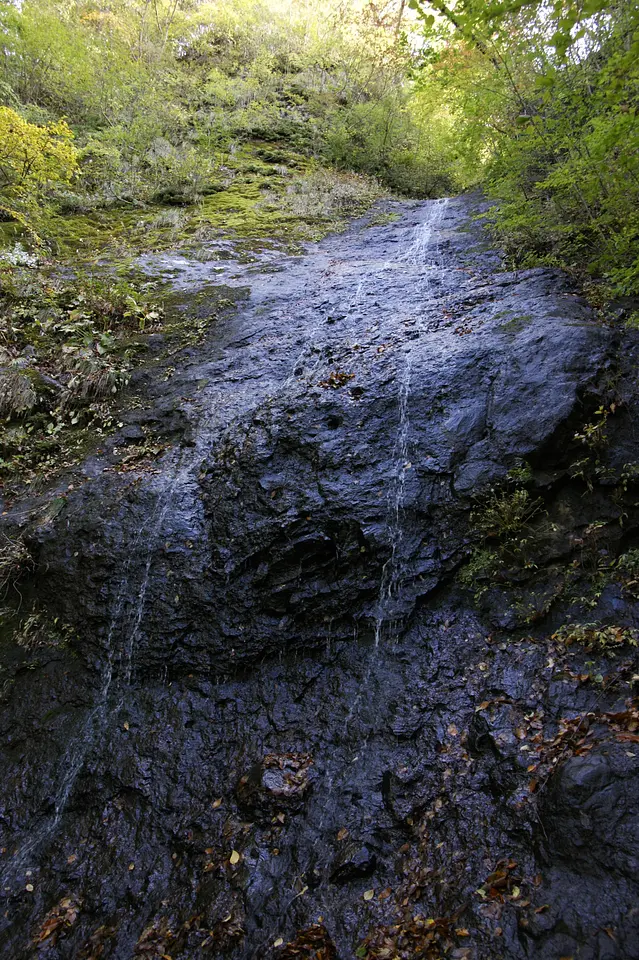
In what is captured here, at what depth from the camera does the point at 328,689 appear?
14.6 feet

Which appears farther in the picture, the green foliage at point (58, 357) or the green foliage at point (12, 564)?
the green foliage at point (58, 357)

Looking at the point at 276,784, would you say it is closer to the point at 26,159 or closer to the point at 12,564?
the point at 12,564

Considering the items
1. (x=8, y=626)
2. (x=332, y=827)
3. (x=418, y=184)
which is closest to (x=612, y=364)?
(x=332, y=827)

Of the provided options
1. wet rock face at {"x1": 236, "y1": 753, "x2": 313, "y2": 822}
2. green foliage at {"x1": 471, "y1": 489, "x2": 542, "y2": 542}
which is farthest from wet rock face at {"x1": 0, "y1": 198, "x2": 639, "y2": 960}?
green foliage at {"x1": 471, "y1": 489, "x2": 542, "y2": 542}

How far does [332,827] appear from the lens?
3.67 m

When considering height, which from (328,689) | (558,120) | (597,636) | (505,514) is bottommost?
(328,689)

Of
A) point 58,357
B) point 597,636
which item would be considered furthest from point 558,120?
point 58,357

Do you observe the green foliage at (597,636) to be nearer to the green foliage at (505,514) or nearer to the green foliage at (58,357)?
the green foliage at (505,514)

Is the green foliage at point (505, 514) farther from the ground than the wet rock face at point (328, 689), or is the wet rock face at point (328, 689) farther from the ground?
the green foliage at point (505, 514)

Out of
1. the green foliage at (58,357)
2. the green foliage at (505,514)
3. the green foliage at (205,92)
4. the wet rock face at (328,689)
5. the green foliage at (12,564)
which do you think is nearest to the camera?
the wet rock face at (328,689)

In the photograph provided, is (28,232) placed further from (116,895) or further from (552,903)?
(552,903)

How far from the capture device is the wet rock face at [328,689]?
3154 mm

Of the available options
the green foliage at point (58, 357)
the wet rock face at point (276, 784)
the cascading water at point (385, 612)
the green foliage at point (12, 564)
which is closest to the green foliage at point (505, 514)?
the cascading water at point (385, 612)

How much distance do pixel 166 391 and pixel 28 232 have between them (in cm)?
607
